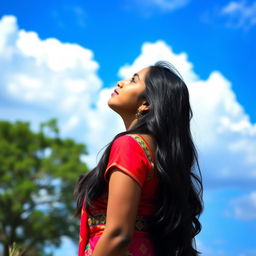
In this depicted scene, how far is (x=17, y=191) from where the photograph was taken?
23141 millimetres

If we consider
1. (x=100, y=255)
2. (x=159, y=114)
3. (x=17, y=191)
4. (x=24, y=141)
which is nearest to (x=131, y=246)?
(x=100, y=255)

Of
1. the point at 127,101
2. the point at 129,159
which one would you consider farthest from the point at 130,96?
the point at 129,159

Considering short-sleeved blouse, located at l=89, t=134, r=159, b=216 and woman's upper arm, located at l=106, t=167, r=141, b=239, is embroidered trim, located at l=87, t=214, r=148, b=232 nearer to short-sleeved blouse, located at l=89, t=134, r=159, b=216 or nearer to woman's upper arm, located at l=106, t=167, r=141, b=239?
short-sleeved blouse, located at l=89, t=134, r=159, b=216

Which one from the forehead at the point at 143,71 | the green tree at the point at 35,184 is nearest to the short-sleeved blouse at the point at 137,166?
the forehead at the point at 143,71

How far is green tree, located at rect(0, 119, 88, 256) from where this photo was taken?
23.7m

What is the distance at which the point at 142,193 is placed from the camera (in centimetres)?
261

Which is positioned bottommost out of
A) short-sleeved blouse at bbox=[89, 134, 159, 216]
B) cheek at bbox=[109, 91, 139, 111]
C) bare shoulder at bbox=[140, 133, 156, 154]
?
short-sleeved blouse at bbox=[89, 134, 159, 216]

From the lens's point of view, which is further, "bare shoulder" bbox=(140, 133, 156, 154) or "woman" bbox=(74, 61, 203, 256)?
"bare shoulder" bbox=(140, 133, 156, 154)

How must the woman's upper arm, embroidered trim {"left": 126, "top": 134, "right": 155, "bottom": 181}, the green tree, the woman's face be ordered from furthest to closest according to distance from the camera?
1. the green tree
2. the woman's face
3. embroidered trim {"left": 126, "top": 134, "right": 155, "bottom": 181}
4. the woman's upper arm

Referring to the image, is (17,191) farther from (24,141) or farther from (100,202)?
(100,202)

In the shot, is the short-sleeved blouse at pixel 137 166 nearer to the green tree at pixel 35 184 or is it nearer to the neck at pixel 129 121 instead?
the neck at pixel 129 121

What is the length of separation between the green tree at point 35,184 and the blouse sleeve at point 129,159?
21119mm

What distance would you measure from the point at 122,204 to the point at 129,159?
24 cm

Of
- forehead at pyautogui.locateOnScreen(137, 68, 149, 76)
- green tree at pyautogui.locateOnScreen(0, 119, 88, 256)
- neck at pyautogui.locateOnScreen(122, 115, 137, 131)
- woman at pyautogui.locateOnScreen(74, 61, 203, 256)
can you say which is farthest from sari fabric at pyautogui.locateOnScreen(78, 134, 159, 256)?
green tree at pyautogui.locateOnScreen(0, 119, 88, 256)
